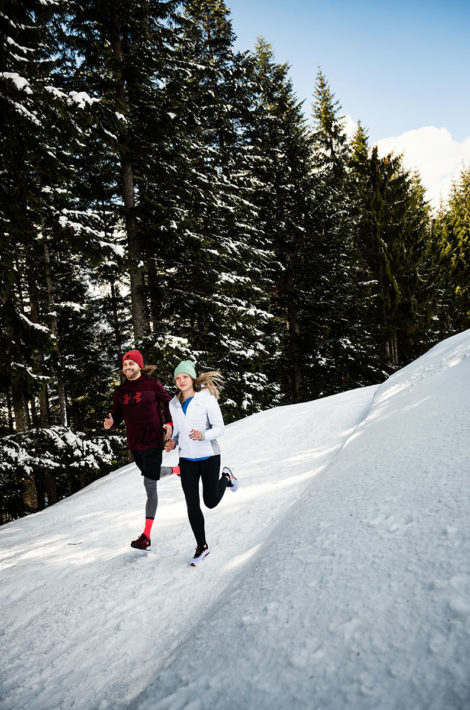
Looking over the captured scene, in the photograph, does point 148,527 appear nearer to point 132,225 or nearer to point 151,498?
point 151,498

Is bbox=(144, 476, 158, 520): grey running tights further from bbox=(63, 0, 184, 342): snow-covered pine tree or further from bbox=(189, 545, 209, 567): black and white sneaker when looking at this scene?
bbox=(63, 0, 184, 342): snow-covered pine tree

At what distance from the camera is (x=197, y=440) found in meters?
3.28

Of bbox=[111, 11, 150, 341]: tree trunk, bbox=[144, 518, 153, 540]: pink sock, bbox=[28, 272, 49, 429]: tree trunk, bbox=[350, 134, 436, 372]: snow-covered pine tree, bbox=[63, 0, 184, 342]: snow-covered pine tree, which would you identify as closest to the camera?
bbox=[144, 518, 153, 540]: pink sock

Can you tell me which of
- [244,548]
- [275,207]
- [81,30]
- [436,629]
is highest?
[81,30]

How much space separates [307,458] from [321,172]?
16.9 m

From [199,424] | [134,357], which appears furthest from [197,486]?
[134,357]

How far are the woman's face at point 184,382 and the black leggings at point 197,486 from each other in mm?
713

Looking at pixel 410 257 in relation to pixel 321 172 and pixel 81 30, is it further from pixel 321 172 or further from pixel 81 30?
pixel 81 30

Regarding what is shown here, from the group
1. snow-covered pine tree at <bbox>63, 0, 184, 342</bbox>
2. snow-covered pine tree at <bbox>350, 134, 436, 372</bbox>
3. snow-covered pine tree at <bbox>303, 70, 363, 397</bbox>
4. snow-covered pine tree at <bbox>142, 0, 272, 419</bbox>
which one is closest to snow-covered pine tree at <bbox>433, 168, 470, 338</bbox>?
snow-covered pine tree at <bbox>350, 134, 436, 372</bbox>

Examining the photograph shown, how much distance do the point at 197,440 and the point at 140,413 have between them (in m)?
0.97

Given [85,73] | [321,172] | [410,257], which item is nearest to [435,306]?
[410,257]

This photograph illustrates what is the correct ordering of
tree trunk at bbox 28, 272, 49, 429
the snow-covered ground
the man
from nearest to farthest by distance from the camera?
the snow-covered ground
the man
tree trunk at bbox 28, 272, 49, 429

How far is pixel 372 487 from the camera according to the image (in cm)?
269

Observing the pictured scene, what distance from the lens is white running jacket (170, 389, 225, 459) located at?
331 centimetres
